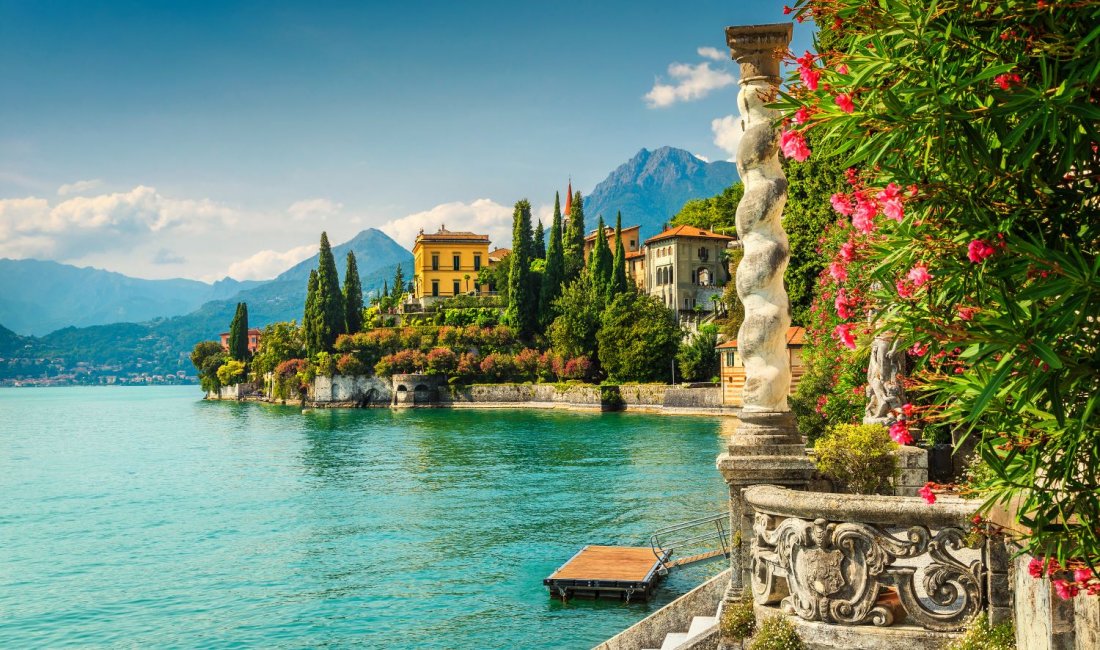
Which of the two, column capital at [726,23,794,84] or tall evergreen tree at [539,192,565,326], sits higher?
tall evergreen tree at [539,192,565,326]

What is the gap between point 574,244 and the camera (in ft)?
321

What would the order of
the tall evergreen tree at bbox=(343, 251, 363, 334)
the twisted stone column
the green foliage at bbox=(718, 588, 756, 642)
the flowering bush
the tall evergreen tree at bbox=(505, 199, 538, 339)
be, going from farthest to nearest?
the tall evergreen tree at bbox=(343, 251, 363, 334) → the tall evergreen tree at bbox=(505, 199, 538, 339) → the twisted stone column → the green foliage at bbox=(718, 588, 756, 642) → the flowering bush

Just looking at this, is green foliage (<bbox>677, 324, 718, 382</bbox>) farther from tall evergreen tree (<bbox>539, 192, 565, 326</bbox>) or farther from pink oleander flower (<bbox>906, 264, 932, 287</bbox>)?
pink oleander flower (<bbox>906, 264, 932, 287</bbox>)

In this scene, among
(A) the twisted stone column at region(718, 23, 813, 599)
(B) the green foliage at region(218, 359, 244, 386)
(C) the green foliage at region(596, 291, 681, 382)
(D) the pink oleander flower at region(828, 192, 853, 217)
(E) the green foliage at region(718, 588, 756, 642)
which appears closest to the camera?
(D) the pink oleander flower at region(828, 192, 853, 217)

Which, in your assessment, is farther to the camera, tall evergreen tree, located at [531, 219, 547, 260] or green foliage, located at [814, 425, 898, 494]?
tall evergreen tree, located at [531, 219, 547, 260]

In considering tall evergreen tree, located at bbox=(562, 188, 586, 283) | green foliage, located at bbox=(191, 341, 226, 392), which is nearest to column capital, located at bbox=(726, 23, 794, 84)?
tall evergreen tree, located at bbox=(562, 188, 586, 283)

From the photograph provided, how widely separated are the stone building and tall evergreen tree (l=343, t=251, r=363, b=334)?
3257cm

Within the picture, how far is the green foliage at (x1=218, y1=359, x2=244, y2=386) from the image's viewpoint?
124 meters

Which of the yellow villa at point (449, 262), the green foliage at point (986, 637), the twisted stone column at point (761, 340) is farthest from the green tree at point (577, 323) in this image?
the green foliage at point (986, 637)

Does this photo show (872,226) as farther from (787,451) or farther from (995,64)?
(787,451)

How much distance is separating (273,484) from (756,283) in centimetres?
3535

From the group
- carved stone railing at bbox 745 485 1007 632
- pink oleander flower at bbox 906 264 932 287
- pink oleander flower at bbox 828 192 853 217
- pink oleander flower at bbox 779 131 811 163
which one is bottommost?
carved stone railing at bbox 745 485 1007 632

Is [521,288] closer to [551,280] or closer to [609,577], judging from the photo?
[551,280]

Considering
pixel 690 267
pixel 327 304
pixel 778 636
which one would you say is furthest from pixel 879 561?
pixel 327 304
